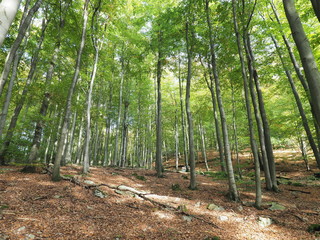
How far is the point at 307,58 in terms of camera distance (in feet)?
8.30

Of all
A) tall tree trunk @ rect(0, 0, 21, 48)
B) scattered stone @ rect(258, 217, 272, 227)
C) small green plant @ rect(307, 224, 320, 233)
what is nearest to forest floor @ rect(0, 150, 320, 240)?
scattered stone @ rect(258, 217, 272, 227)

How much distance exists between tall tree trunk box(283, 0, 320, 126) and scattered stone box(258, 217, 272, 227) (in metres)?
3.53

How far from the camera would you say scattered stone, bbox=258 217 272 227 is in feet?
15.0

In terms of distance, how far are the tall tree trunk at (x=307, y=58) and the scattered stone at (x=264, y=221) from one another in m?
3.53

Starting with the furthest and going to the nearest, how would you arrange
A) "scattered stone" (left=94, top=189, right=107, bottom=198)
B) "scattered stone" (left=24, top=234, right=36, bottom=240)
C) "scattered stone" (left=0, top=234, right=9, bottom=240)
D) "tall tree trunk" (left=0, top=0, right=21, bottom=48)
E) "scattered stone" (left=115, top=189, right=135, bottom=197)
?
"scattered stone" (left=115, top=189, right=135, bottom=197) < "scattered stone" (left=94, top=189, right=107, bottom=198) < "scattered stone" (left=24, top=234, right=36, bottom=240) < "scattered stone" (left=0, top=234, right=9, bottom=240) < "tall tree trunk" (left=0, top=0, right=21, bottom=48)

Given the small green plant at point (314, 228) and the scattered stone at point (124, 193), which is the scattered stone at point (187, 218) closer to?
the scattered stone at point (124, 193)

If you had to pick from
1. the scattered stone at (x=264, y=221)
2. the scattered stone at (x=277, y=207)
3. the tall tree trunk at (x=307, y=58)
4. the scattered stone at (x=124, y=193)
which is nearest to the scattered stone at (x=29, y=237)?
the scattered stone at (x=124, y=193)

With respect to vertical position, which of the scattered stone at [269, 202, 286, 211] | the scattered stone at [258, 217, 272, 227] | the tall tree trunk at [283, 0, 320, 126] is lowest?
the scattered stone at [258, 217, 272, 227]

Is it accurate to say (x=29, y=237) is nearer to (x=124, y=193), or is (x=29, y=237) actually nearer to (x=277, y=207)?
(x=124, y=193)

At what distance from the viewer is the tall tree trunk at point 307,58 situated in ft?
7.88

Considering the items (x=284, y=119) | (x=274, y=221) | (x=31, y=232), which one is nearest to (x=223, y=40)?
(x=284, y=119)

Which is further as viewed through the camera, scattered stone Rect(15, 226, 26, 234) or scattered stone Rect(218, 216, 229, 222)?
scattered stone Rect(218, 216, 229, 222)

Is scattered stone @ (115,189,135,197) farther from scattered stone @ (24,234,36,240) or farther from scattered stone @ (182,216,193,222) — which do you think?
scattered stone @ (24,234,36,240)

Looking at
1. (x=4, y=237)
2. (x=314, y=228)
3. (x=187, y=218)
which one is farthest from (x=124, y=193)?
(x=314, y=228)
